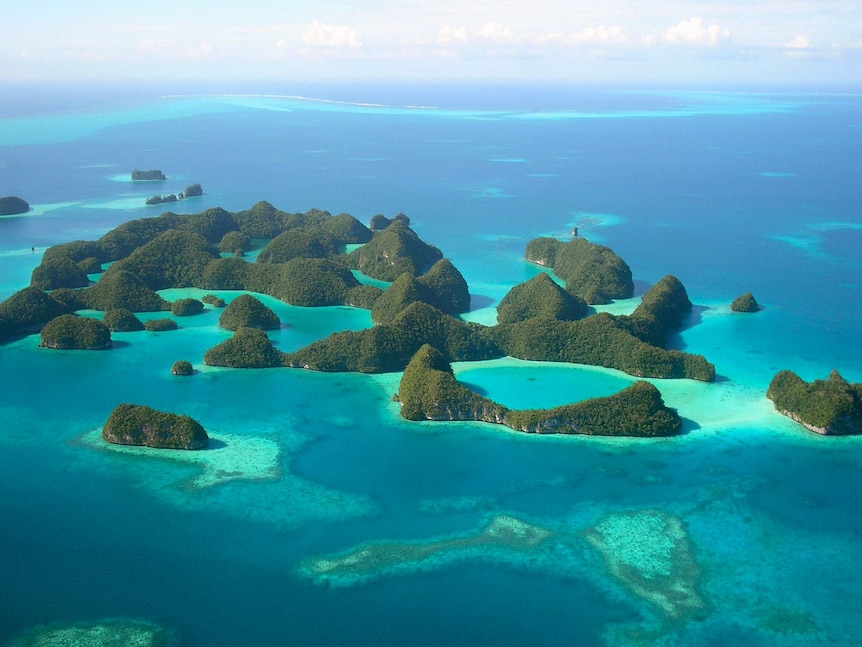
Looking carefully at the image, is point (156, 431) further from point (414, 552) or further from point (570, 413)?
point (570, 413)

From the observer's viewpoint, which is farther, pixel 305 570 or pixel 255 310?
pixel 255 310

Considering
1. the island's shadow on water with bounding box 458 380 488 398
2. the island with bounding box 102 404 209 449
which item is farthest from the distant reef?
the island's shadow on water with bounding box 458 380 488 398

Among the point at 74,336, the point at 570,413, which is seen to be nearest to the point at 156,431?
the point at 74,336

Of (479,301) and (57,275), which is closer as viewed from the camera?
(479,301)

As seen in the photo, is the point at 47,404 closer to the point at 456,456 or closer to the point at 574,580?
the point at 456,456

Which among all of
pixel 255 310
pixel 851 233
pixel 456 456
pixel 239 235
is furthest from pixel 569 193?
pixel 456 456

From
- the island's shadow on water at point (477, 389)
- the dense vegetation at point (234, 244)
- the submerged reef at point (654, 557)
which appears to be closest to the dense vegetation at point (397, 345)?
the island's shadow on water at point (477, 389)

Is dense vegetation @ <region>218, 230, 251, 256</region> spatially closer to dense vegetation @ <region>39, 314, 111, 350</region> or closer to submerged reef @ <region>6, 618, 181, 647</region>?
dense vegetation @ <region>39, 314, 111, 350</region>

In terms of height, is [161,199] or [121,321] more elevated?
[161,199]
